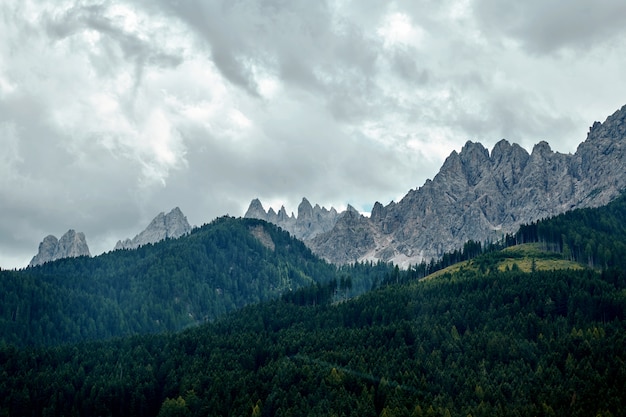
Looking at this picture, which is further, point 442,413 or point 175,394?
point 175,394

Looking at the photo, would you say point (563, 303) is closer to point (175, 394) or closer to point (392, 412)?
point (392, 412)

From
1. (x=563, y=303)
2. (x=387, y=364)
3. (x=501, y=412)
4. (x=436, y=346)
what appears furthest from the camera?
(x=563, y=303)

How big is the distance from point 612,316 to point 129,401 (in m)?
145

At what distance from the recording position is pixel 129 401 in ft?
578

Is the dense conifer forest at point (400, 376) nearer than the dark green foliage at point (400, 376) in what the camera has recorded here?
Yes

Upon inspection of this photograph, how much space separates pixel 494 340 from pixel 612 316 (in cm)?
4277

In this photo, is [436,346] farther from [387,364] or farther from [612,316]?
[612,316]

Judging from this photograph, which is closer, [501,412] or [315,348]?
[501,412]

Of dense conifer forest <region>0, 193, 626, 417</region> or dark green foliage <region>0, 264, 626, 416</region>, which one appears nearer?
dense conifer forest <region>0, 193, 626, 417</region>

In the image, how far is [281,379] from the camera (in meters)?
169

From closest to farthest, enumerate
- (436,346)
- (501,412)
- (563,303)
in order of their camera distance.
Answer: (501,412)
(436,346)
(563,303)

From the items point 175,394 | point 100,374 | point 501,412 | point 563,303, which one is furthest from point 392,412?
point 100,374

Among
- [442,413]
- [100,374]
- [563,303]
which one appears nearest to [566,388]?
[442,413]

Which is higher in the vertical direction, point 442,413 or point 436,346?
point 436,346
